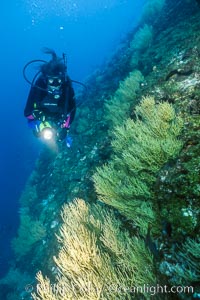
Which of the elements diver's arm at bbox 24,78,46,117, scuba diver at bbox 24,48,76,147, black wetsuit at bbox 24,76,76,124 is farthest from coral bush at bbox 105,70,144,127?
diver's arm at bbox 24,78,46,117

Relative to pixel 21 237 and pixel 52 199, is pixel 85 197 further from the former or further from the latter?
pixel 21 237

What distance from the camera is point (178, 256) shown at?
2.68 meters

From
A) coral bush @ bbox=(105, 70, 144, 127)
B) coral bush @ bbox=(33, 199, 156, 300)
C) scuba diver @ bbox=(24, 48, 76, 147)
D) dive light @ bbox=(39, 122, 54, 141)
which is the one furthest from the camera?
coral bush @ bbox=(105, 70, 144, 127)

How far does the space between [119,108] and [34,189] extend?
22.6ft

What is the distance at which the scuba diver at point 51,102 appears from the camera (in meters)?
6.59

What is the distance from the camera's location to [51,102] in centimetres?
659

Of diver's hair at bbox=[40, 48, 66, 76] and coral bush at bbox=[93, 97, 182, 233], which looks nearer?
coral bush at bbox=[93, 97, 182, 233]

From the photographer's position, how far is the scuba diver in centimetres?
659

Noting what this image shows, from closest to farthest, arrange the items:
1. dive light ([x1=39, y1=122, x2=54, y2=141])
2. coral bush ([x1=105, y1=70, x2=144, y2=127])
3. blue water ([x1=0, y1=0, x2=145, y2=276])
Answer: dive light ([x1=39, y1=122, x2=54, y2=141]), coral bush ([x1=105, y1=70, x2=144, y2=127]), blue water ([x1=0, y1=0, x2=145, y2=276])

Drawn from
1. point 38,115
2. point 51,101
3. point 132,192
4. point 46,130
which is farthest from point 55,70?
point 132,192

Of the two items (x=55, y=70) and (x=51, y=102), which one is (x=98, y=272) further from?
(x=55, y=70)

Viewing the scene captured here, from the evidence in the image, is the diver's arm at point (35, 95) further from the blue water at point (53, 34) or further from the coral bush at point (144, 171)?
the blue water at point (53, 34)

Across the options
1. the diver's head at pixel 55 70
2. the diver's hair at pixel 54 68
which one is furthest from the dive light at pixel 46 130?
the diver's hair at pixel 54 68

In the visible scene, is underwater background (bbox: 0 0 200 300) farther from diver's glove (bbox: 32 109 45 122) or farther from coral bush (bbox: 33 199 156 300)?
diver's glove (bbox: 32 109 45 122)
